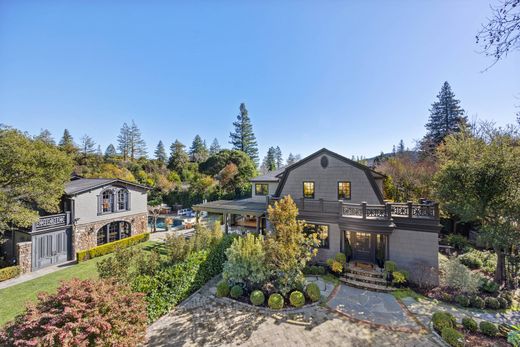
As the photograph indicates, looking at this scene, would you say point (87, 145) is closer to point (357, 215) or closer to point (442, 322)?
point (357, 215)

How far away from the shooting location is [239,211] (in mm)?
16266

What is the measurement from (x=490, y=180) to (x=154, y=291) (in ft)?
54.3

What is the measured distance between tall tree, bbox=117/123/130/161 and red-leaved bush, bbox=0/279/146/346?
61.2m

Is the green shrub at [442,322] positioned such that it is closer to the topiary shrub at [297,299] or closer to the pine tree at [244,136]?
the topiary shrub at [297,299]

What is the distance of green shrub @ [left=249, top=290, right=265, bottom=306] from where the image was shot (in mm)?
9289

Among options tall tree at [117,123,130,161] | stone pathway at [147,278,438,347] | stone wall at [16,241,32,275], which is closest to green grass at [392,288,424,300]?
stone pathway at [147,278,438,347]

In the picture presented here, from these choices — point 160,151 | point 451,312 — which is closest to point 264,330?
point 451,312

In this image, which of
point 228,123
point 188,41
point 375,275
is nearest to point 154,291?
point 375,275

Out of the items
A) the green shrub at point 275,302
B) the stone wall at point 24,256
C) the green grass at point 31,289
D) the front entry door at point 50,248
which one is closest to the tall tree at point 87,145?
the front entry door at point 50,248

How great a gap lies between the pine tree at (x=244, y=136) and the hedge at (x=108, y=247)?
38758 mm

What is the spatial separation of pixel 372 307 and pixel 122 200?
71.5 feet

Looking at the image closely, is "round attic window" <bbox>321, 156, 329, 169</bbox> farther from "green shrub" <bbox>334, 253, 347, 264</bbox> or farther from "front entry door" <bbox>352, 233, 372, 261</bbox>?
"green shrub" <bbox>334, 253, 347, 264</bbox>

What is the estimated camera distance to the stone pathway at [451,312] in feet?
27.5

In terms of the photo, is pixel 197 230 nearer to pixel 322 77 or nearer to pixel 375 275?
pixel 375 275
